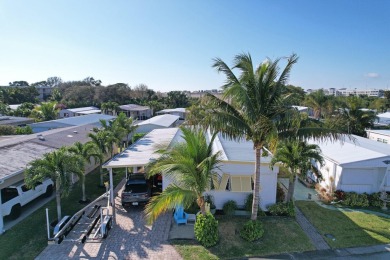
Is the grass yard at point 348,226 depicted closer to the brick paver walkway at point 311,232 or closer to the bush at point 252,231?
the brick paver walkway at point 311,232

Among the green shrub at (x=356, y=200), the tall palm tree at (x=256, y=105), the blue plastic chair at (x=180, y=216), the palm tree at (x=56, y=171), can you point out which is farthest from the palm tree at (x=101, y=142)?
the green shrub at (x=356, y=200)

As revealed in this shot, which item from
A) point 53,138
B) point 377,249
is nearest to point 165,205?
point 377,249

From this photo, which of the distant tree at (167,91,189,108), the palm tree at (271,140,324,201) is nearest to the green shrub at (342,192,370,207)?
the palm tree at (271,140,324,201)

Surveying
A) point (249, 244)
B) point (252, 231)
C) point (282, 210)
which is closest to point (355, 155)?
point (282, 210)

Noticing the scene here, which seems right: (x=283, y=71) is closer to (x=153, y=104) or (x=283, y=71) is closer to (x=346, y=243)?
(x=346, y=243)

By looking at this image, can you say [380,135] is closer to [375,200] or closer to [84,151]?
[375,200]

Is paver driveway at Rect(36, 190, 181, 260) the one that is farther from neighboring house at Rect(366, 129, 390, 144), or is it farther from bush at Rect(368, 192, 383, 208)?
neighboring house at Rect(366, 129, 390, 144)
